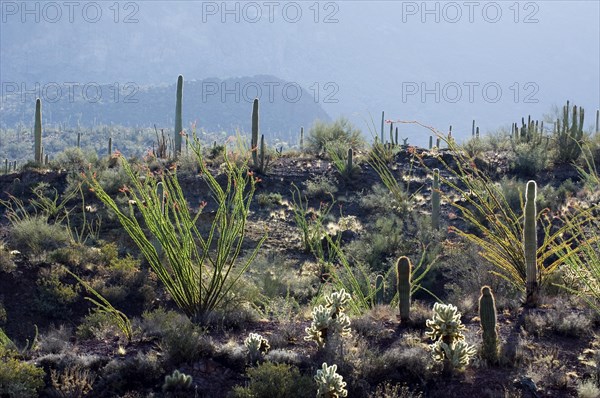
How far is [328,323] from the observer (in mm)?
8625

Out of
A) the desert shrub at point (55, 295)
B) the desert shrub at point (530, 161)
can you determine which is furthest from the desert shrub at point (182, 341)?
the desert shrub at point (530, 161)

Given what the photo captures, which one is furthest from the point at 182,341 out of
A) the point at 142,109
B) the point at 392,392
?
the point at 142,109

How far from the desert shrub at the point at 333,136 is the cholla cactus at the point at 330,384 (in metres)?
17.5

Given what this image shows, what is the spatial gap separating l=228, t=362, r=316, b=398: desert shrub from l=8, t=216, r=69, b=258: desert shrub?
9.11 meters

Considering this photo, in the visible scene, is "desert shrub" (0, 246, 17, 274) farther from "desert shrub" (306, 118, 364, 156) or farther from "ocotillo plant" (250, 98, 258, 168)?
"desert shrub" (306, 118, 364, 156)

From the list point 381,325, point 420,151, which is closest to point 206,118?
point 420,151

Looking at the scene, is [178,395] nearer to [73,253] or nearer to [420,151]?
[73,253]

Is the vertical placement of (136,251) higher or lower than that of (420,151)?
lower

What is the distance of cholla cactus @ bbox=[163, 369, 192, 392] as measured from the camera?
7.74m

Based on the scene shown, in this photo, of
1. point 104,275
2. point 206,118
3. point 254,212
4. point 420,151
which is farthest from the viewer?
point 206,118

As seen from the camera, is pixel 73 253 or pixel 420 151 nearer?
pixel 73 253

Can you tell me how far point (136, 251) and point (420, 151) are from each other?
10951mm

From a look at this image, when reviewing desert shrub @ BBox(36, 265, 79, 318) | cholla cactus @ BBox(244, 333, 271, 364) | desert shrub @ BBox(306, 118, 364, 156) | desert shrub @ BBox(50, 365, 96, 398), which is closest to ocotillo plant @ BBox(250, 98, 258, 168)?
desert shrub @ BBox(306, 118, 364, 156)

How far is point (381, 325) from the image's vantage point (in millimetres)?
9531
